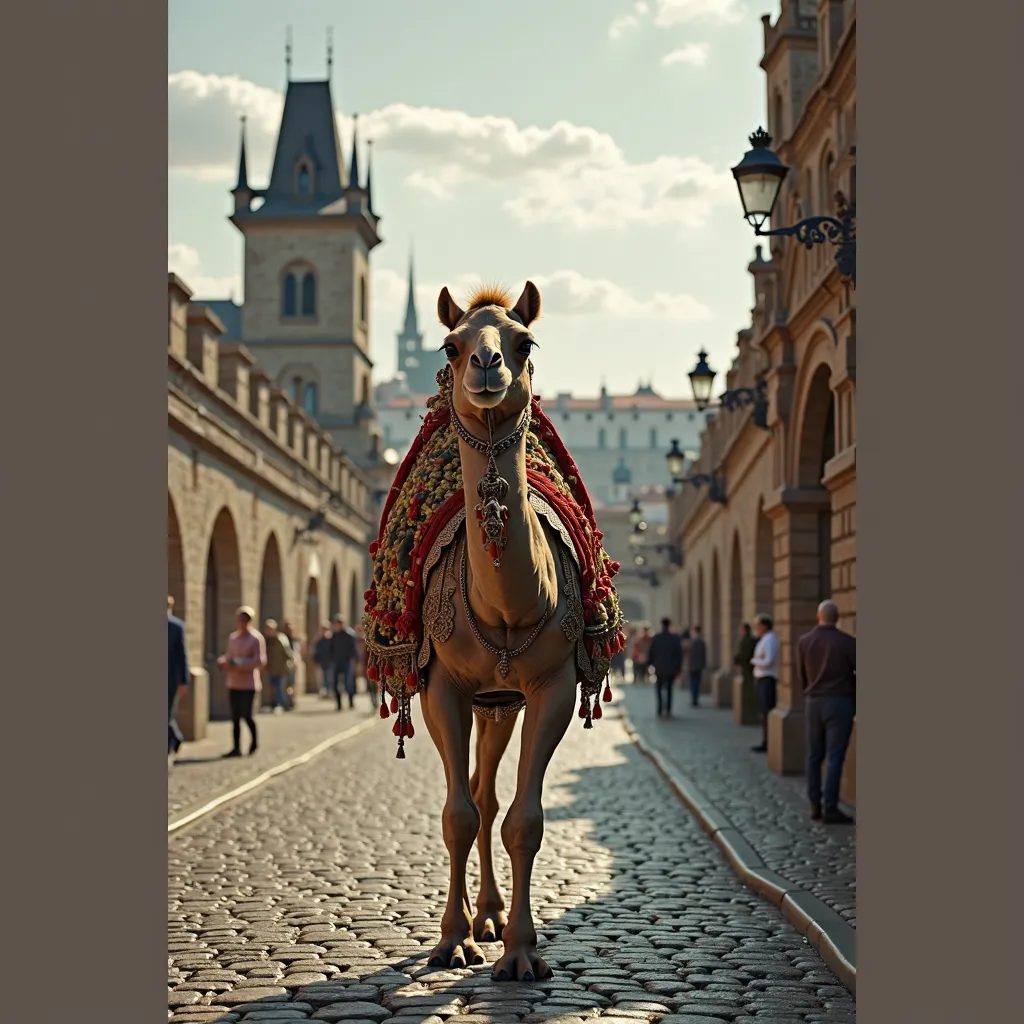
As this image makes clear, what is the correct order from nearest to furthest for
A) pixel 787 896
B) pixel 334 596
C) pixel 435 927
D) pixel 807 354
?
pixel 435 927, pixel 787 896, pixel 807 354, pixel 334 596

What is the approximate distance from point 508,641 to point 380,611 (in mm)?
1138

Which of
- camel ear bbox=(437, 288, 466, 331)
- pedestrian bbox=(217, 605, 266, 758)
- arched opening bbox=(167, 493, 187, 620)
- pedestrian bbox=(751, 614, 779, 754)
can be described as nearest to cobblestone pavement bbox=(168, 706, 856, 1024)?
camel ear bbox=(437, 288, 466, 331)

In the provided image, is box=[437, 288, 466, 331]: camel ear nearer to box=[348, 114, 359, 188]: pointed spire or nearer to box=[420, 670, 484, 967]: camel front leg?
box=[420, 670, 484, 967]: camel front leg

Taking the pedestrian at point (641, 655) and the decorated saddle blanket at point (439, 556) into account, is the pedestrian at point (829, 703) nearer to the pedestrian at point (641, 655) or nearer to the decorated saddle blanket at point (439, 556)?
the decorated saddle blanket at point (439, 556)

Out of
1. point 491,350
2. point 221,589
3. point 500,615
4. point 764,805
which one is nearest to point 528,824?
point 500,615

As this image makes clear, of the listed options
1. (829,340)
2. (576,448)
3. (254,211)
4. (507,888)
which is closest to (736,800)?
(829,340)

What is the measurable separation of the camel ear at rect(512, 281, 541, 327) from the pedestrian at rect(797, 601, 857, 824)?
6.93 meters

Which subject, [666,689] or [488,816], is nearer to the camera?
[488,816]

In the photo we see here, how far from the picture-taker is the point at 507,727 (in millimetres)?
8477

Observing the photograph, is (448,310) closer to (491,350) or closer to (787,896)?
(491,350)

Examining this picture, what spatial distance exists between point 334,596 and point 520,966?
43699 millimetres

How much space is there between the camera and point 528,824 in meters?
7.21

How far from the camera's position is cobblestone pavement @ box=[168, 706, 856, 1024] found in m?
6.72

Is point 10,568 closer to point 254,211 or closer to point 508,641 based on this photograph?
point 508,641
